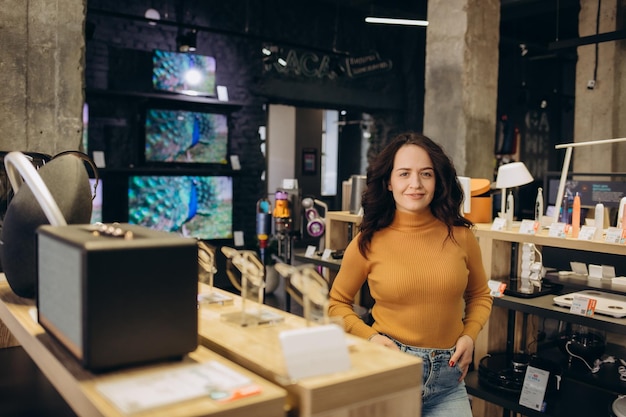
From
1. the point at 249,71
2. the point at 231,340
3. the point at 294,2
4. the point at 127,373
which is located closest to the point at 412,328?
the point at 231,340

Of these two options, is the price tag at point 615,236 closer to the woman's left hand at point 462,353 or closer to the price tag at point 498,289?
the price tag at point 498,289

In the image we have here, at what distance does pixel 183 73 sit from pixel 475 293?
6287mm

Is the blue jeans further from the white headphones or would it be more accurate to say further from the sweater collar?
the white headphones

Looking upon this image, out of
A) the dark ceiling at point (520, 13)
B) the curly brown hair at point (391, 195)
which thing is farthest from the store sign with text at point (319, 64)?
the curly brown hair at point (391, 195)

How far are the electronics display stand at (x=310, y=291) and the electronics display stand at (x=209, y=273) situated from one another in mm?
407

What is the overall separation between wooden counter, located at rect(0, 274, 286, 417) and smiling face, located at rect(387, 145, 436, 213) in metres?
0.91

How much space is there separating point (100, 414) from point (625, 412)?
7.93 feet

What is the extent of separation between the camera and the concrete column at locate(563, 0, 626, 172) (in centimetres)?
780

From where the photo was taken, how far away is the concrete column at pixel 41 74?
Result: 347 centimetres

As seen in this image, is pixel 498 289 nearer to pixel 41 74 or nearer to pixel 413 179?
pixel 413 179

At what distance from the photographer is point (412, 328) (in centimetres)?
187

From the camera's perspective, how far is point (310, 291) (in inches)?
46.4

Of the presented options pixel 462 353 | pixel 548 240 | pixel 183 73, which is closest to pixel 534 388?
pixel 548 240

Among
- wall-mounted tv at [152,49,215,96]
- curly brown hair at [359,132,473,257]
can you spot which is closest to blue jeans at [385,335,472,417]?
curly brown hair at [359,132,473,257]
